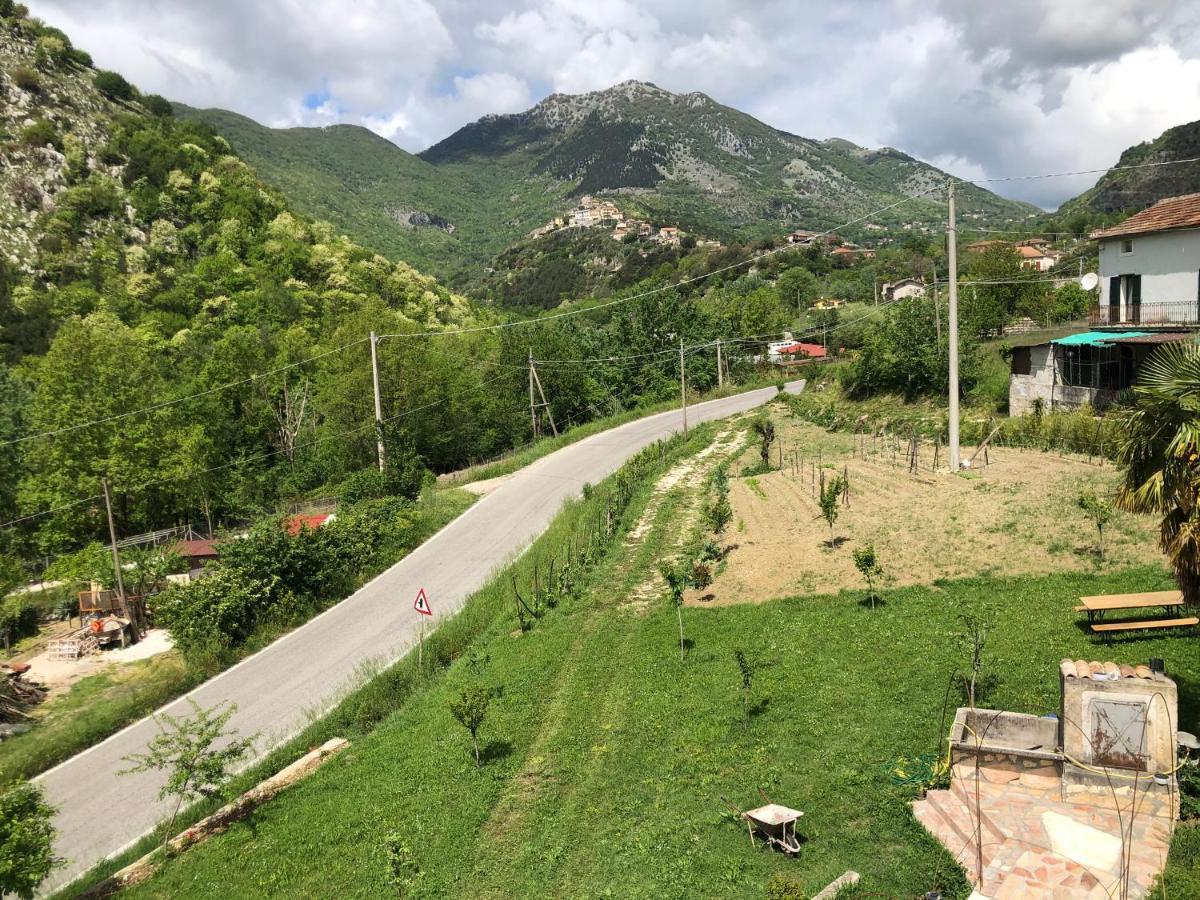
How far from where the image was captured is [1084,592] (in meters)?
13.9

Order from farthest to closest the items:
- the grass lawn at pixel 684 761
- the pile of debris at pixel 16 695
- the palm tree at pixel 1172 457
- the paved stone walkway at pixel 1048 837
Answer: the pile of debris at pixel 16 695 < the grass lawn at pixel 684 761 < the palm tree at pixel 1172 457 < the paved stone walkway at pixel 1048 837

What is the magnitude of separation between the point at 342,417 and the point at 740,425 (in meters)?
24.9

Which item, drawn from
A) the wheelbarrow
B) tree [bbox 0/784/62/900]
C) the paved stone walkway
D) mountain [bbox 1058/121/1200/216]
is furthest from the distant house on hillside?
tree [bbox 0/784/62/900]

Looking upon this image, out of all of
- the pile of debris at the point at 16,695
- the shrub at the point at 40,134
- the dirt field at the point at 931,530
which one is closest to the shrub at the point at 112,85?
the shrub at the point at 40,134

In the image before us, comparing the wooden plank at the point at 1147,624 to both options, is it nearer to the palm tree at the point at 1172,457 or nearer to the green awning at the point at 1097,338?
the palm tree at the point at 1172,457

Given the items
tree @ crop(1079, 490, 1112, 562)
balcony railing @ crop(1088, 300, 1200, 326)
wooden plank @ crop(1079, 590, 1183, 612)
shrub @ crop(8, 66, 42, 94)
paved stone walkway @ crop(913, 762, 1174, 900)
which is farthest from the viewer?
shrub @ crop(8, 66, 42, 94)

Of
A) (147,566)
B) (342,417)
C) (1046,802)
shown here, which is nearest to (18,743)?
(147,566)

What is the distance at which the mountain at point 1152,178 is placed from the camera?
13775 cm

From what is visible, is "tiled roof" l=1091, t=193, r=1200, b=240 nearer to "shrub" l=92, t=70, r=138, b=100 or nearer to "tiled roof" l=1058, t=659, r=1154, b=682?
"tiled roof" l=1058, t=659, r=1154, b=682

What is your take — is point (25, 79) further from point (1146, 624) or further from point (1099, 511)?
point (1146, 624)

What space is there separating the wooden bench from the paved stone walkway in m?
4.26

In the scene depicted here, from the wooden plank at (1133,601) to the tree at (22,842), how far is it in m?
16.0

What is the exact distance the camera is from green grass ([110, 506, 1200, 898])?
28.4 ft

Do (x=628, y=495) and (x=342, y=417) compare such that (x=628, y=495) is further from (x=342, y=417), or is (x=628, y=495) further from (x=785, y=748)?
(x=342, y=417)
